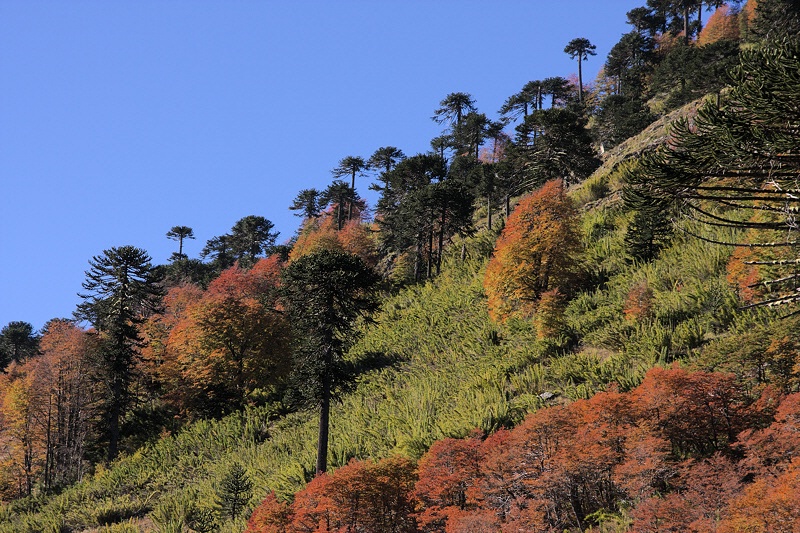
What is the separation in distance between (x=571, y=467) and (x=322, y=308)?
13.9 metres

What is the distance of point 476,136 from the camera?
Result: 83250 millimetres

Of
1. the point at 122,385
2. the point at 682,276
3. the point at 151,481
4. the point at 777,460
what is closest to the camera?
the point at 777,460

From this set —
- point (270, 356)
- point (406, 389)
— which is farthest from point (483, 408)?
point (270, 356)

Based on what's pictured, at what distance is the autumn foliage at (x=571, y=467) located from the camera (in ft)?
63.6

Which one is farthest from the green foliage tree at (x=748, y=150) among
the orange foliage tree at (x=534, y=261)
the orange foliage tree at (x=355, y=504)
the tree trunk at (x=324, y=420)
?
the orange foliage tree at (x=534, y=261)

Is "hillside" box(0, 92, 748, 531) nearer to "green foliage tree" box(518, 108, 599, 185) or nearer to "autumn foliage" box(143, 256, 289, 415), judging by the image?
"autumn foliage" box(143, 256, 289, 415)

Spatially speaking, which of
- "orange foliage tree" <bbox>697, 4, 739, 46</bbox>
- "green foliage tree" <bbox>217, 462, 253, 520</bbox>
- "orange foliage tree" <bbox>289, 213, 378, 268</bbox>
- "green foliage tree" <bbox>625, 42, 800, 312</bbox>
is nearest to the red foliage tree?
"green foliage tree" <bbox>217, 462, 253, 520</bbox>

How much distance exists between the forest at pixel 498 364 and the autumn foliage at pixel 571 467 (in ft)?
0.26

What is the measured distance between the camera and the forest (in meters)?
17.3

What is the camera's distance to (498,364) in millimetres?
32062

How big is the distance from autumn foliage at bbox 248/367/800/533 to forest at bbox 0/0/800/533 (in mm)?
80

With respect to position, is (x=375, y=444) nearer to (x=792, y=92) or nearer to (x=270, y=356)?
(x=270, y=356)

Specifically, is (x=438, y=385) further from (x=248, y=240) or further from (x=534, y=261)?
(x=248, y=240)

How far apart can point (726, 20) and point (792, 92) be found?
289 feet
